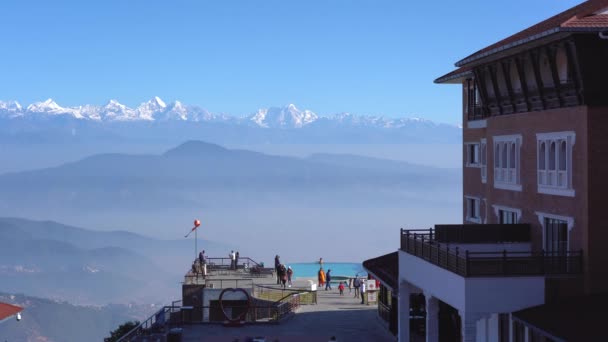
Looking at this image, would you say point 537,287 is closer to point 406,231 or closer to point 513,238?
point 513,238

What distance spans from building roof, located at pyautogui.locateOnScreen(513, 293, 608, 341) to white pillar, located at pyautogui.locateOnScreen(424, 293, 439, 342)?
641 cm

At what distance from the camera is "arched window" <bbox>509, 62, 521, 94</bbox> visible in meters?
36.2

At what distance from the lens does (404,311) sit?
41.3 meters

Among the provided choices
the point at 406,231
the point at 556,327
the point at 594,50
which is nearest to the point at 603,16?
the point at 594,50

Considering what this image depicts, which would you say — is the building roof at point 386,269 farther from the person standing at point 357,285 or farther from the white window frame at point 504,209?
the person standing at point 357,285

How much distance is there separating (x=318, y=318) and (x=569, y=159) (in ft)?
77.1

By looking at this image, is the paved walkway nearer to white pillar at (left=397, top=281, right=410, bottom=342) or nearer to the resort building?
white pillar at (left=397, top=281, right=410, bottom=342)

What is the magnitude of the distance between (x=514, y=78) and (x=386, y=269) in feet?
56.2

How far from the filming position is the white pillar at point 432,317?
Result: 3591cm

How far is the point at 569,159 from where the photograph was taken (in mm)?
31672

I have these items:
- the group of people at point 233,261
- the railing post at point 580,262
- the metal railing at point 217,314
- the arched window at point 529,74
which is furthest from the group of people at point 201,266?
the railing post at point 580,262

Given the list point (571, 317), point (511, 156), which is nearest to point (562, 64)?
point (511, 156)

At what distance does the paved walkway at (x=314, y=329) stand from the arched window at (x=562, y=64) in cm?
1569

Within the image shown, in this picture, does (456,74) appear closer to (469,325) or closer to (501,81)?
(501,81)
